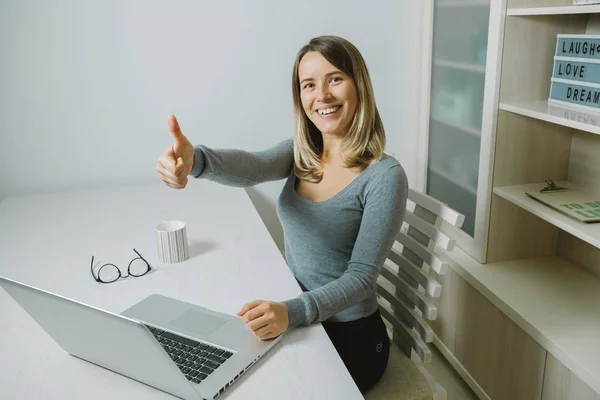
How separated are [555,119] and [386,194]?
674mm

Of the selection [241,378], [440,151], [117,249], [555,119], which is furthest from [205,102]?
[241,378]

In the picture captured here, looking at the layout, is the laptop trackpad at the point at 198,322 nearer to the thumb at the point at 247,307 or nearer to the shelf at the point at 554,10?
the thumb at the point at 247,307

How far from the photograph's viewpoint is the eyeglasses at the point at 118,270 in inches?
56.4

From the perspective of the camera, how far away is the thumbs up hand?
130 centimetres

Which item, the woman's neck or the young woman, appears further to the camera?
the woman's neck

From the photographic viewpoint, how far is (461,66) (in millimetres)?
2184

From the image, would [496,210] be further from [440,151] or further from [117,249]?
[117,249]

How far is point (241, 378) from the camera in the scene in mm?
1029

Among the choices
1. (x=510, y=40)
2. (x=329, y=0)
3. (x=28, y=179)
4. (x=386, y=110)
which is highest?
(x=329, y=0)

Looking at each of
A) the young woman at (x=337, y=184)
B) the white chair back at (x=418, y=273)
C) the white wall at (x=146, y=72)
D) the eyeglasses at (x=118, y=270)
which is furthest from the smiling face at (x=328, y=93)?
the white wall at (x=146, y=72)

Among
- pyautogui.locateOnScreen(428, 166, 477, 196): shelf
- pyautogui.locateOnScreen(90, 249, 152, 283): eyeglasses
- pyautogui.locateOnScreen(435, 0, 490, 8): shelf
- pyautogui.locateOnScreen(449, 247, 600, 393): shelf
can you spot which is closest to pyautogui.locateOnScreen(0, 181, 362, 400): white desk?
pyautogui.locateOnScreen(90, 249, 152, 283): eyeglasses

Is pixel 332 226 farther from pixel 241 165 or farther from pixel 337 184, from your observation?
Answer: pixel 241 165

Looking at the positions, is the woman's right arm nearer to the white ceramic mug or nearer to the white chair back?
the white ceramic mug

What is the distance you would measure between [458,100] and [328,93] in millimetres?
984
